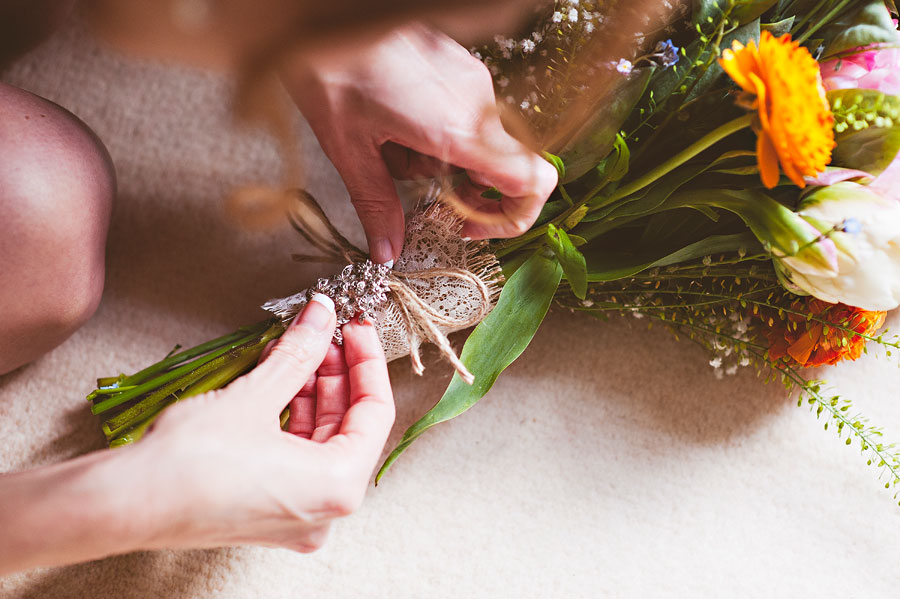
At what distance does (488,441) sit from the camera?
79cm

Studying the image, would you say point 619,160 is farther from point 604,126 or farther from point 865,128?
point 865,128

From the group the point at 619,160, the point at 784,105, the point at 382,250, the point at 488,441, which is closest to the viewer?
the point at 784,105

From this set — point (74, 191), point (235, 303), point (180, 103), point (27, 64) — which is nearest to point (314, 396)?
point (235, 303)

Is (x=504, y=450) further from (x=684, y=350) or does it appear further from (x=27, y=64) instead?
(x=27, y=64)

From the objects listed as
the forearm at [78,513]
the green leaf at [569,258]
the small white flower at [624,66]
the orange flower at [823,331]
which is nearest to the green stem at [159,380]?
the forearm at [78,513]

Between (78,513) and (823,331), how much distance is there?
663 millimetres

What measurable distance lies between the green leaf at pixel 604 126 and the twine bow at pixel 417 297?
148mm

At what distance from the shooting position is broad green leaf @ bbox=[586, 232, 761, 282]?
2.03ft

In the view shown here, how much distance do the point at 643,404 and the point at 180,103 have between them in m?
0.67

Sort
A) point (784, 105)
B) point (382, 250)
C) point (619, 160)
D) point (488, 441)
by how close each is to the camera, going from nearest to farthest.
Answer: point (784, 105) < point (619, 160) < point (382, 250) < point (488, 441)

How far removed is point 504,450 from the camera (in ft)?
2.57

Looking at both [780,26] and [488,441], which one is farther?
[488,441]

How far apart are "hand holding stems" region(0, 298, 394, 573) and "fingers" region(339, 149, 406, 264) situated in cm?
16

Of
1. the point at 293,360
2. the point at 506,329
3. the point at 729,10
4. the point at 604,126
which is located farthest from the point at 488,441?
the point at 729,10
